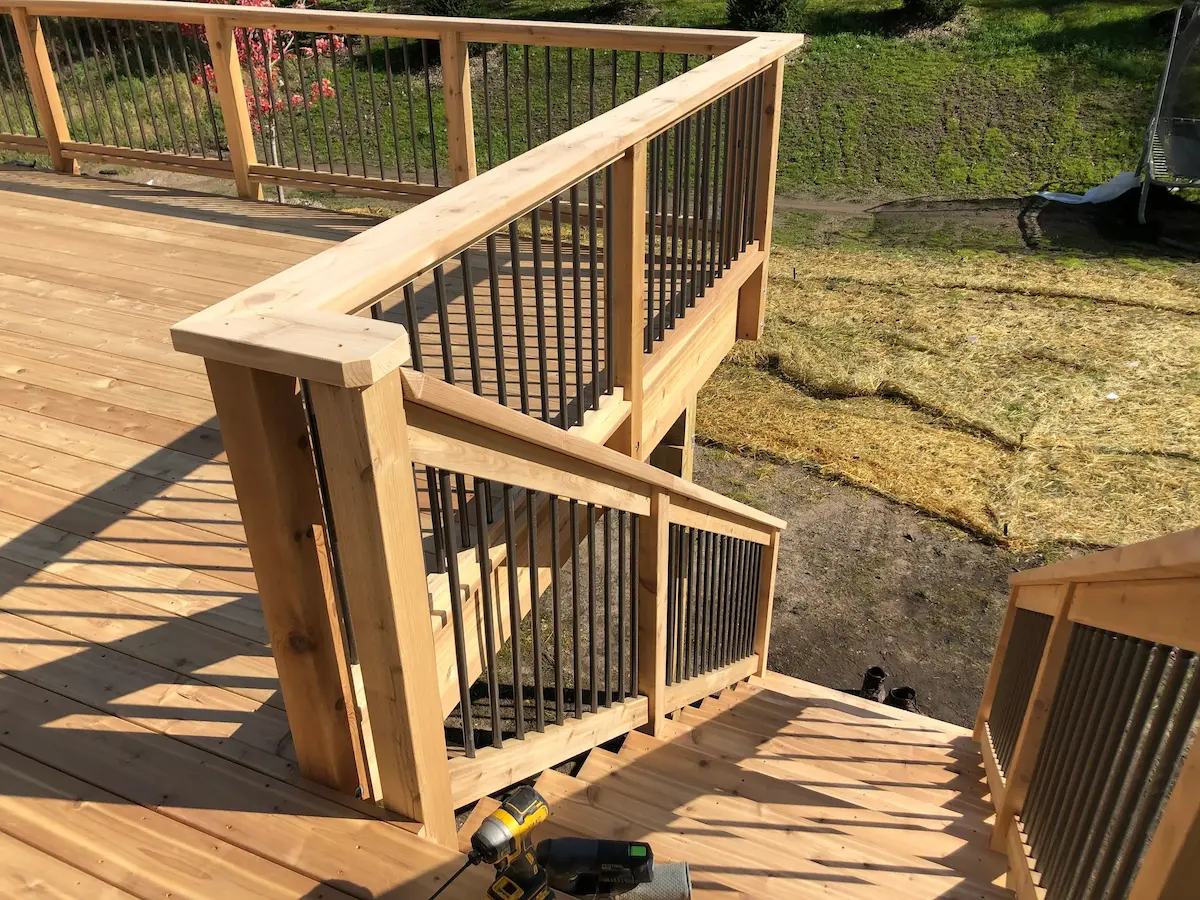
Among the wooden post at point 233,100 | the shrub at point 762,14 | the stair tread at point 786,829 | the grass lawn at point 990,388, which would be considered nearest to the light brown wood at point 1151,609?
the stair tread at point 786,829

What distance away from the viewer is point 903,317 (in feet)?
30.5

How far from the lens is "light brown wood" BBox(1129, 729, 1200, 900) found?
1532 mm

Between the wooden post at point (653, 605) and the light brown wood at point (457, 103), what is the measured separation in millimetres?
2591

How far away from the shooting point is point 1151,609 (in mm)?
1951

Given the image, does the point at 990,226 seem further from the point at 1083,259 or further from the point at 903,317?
the point at 903,317

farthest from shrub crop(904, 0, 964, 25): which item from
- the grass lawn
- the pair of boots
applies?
the pair of boots

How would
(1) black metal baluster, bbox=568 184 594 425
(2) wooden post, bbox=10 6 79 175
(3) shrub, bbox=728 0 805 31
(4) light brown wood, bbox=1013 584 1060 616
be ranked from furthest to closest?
(3) shrub, bbox=728 0 805 31 → (2) wooden post, bbox=10 6 79 175 → (4) light brown wood, bbox=1013 584 1060 616 → (1) black metal baluster, bbox=568 184 594 425

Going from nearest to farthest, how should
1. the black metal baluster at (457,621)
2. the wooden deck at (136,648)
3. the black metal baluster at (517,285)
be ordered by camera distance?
1. the wooden deck at (136,648)
2. the black metal baluster at (457,621)
3. the black metal baluster at (517,285)

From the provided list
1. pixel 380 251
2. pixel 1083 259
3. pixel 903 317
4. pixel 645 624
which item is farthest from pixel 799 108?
pixel 380 251

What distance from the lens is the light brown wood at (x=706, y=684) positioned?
4191 millimetres

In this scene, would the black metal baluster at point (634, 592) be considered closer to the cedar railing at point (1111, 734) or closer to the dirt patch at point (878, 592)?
the cedar railing at point (1111, 734)

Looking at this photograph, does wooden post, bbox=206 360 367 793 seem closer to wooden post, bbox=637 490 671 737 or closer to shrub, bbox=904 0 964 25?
wooden post, bbox=637 490 671 737

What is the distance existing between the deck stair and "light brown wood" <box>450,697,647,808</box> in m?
0.18

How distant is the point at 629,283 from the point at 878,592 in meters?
3.83
